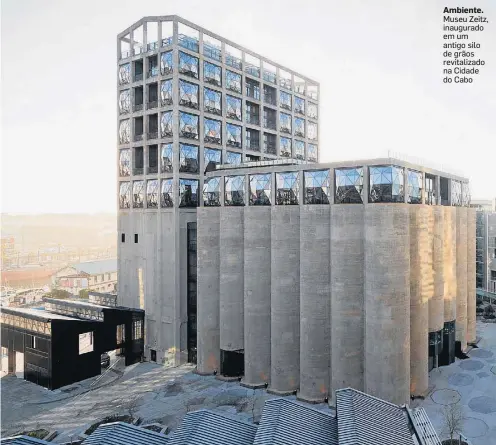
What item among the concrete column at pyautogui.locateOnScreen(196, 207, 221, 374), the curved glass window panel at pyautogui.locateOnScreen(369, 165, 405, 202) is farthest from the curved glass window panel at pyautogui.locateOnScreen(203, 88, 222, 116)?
the curved glass window panel at pyautogui.locateOnScreen(369, 165, 405, 202)

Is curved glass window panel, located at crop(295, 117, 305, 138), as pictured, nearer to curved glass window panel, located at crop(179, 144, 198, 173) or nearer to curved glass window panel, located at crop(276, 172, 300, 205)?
curved glass window panel, located at crop(179, 144, 198, 173)

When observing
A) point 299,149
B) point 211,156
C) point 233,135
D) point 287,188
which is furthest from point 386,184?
point 299,149

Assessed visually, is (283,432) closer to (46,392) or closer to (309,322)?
(309,322)

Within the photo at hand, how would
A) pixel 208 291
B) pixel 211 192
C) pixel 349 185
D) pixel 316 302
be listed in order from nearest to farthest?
pixel 349 185 < pixel 316 302 < pixel 208 291 < pixel 211 192

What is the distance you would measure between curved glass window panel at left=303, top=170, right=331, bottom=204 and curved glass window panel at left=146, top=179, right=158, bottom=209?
20.4 metres

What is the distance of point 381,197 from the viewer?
35469 millimetres

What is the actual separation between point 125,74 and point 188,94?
34.9 ft

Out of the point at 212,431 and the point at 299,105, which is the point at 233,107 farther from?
the point at 212,431

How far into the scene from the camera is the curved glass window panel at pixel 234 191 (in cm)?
4475

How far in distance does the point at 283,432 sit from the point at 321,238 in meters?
18.0

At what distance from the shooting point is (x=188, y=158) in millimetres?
50438

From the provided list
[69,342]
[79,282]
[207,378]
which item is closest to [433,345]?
[207,378]

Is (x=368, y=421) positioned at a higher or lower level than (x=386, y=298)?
lower

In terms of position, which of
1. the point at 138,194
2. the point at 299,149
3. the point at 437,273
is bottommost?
Result: the point at 437,273
